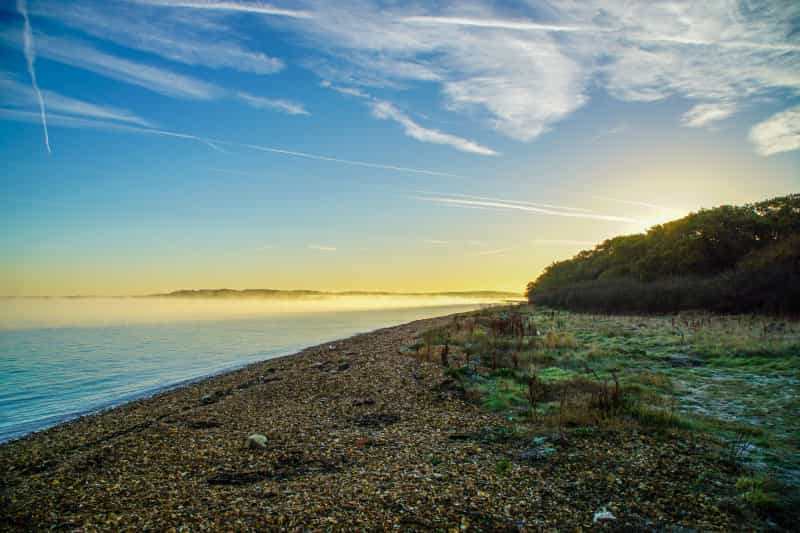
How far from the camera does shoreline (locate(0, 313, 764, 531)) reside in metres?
5.61

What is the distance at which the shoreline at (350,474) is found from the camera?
5.61 meters

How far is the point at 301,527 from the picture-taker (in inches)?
210

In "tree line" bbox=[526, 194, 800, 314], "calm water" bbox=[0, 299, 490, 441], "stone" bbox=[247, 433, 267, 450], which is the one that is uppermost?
"tree line" bbox=[526, 194, 800, 314]

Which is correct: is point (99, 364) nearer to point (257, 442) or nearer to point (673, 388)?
point (257, 442)

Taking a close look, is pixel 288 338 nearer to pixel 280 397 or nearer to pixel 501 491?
pixel 280 397

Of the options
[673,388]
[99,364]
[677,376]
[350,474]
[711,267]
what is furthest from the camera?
[711,267]

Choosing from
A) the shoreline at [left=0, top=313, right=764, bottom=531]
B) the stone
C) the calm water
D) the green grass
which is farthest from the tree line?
the stone

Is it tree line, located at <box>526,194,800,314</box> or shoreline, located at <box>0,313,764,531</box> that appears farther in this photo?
tree line, located at <box>526,194,800,314</box>

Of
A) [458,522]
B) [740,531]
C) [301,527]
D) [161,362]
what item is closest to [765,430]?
[740,531]

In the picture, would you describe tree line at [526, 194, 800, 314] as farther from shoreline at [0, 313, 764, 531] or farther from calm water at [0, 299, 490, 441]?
calm water at [0, 299, 490, 441]

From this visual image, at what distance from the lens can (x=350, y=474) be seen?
23.1ft

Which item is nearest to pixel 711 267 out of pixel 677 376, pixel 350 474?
pixel 677 376

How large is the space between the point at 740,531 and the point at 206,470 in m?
7.90

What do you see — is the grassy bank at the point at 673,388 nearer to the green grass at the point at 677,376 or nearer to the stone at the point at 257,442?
the green grass at the point at 677,376
